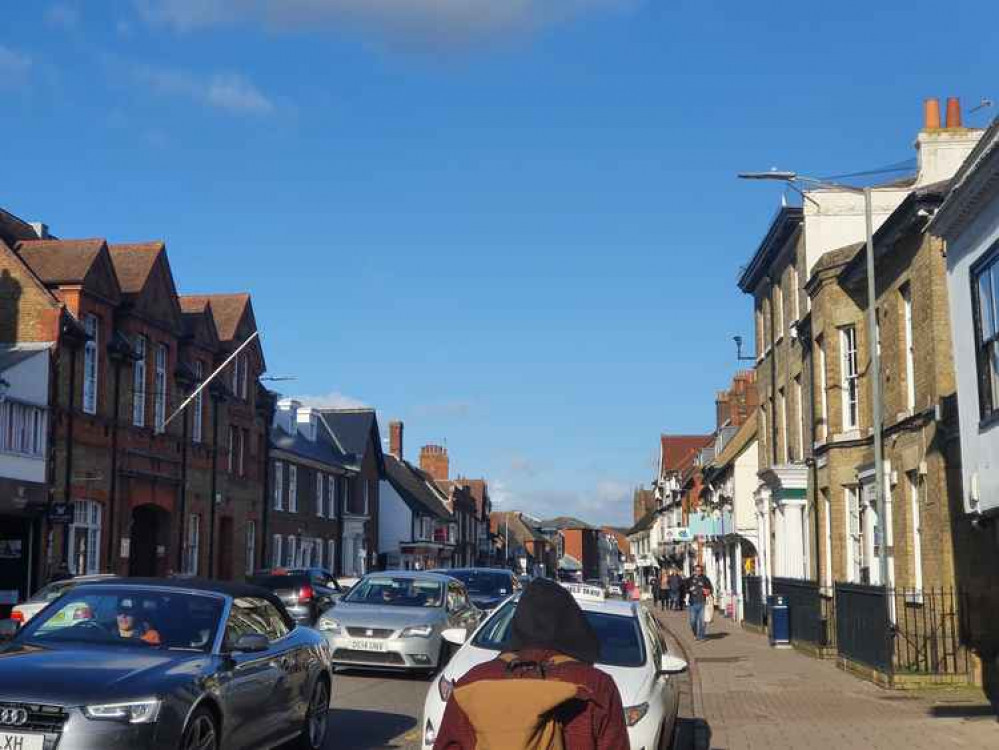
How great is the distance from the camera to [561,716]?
365cm

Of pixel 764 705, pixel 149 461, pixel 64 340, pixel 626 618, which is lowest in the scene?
pixel 764 705

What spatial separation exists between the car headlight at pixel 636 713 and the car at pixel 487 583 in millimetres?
15174

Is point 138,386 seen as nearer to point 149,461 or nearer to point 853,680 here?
point 149,461

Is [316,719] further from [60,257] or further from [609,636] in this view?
[60,257]

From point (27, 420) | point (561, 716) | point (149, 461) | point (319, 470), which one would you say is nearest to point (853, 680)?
point (561, 716)

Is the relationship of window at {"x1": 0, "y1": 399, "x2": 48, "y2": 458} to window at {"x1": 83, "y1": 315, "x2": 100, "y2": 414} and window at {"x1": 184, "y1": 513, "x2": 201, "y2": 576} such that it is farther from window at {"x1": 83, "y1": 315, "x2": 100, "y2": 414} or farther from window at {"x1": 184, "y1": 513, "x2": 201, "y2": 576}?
window at {"x1": 184, "y1": 513, "x2": 201, "y2": 576}

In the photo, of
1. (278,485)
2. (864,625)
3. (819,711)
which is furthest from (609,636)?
(278,485)

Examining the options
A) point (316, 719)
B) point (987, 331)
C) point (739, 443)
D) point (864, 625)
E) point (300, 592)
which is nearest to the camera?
point (316, 719)

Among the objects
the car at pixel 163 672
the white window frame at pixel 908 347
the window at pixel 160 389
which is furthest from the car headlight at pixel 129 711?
the window at pixel 160 389

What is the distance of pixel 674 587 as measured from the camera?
49781 millimetres

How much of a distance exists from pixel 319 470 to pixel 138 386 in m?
20.6

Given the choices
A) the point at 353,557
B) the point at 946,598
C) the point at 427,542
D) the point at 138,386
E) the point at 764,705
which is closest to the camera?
the point at 764,705

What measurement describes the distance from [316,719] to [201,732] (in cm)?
269

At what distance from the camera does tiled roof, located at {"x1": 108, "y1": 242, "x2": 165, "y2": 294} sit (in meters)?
34.8
